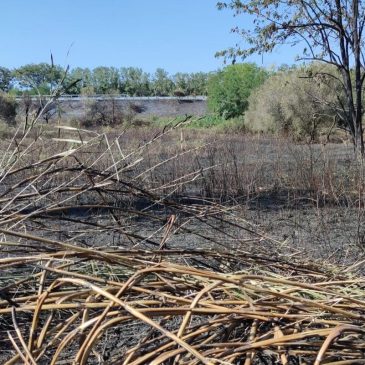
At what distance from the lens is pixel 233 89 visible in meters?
33.6

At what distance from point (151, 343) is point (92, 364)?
0.84 metres

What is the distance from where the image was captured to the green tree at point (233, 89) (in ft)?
109

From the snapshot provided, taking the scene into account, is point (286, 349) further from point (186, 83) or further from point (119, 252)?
point (186, 83)

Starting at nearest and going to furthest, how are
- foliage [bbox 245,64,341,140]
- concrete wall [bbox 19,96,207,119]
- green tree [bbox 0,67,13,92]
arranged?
green tree [bbox 0,67,13,92] < foliage [bbox 245,64,341,140] < concrete wall [bbox 19,96,207,119]

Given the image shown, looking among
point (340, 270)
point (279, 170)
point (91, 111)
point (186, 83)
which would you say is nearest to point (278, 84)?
point (91, 111)

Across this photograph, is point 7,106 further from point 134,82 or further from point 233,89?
point 134,82

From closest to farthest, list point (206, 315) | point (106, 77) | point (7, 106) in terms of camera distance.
Answer: point (206, 315), point (7, 106), point (106, 77)

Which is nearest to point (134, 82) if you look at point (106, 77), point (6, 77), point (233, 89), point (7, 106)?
point (106, 77)

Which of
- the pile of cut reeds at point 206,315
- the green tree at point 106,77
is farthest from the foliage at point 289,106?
the green tree at point 106,77

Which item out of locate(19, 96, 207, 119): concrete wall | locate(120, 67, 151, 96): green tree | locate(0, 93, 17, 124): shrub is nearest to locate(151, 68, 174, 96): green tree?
locate(120, 67, 151, 96): green tree

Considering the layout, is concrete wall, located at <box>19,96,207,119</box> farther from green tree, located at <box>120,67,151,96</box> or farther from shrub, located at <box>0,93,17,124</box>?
green tree, located at <box>120,67,151,96</box>

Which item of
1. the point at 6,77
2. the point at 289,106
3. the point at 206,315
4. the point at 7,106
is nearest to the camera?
the point at 206,315

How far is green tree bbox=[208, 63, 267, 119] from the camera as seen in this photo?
1310 inches

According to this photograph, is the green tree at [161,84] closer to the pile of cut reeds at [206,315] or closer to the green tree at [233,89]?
the green tree at [233,89]
